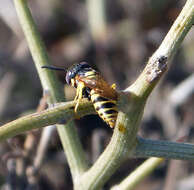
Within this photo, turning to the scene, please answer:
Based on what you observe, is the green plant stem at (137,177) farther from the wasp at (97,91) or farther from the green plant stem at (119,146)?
the wasp at (97,91)

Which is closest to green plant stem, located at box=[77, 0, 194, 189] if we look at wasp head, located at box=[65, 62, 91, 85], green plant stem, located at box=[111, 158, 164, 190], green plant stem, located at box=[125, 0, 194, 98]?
green plant stem, located at box=[125, 0, 194, 98]

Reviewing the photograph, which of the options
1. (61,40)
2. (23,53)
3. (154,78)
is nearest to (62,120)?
(154,78)

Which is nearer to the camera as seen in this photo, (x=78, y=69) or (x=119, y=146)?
(x=119, y=146)

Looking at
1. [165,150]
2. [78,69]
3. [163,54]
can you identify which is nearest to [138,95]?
[163,54]

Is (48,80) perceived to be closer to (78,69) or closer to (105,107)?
(78,69)

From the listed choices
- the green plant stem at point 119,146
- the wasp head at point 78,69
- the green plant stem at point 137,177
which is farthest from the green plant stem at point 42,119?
the green plant stem at point 137,177

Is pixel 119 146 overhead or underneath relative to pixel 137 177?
overhead

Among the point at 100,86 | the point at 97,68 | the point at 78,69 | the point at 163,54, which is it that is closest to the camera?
the point at 163,54
